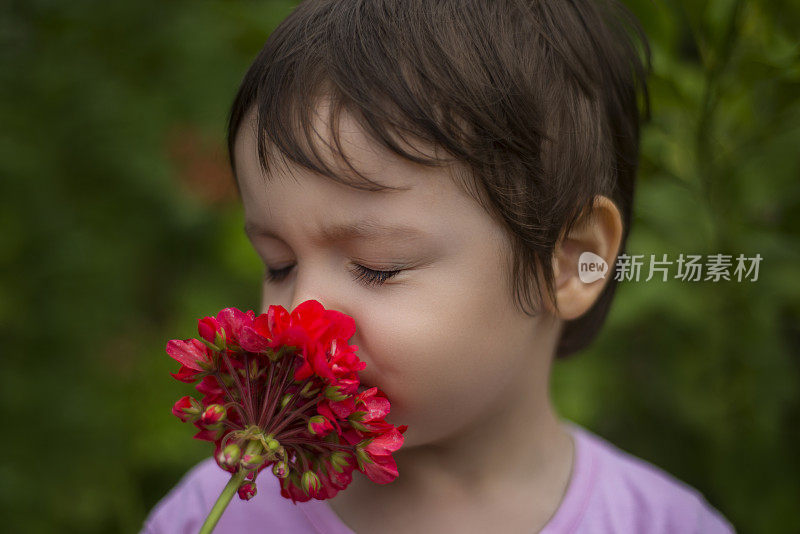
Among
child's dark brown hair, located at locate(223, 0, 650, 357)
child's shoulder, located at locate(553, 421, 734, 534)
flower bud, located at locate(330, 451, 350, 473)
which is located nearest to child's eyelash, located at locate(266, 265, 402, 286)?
child's dark brown hair, located at locate(223, 0, 650, 357)

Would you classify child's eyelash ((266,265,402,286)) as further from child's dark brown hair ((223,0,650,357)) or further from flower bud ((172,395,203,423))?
flower bud ((172,395,203,423))

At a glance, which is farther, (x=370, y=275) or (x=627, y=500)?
(x=627, y=500)

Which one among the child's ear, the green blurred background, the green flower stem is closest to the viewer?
the green flower stem

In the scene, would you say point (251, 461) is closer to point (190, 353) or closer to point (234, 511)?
point (190, 353)

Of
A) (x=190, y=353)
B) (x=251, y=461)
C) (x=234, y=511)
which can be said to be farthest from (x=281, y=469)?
(x=234, y=511)

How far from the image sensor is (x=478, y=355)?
44.7 inches

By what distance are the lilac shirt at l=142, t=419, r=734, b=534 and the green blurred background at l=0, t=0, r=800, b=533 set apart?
473mm

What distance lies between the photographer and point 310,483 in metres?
0.98

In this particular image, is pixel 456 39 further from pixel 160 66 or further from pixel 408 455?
pixel 160 66

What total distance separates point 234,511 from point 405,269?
524 millimetres

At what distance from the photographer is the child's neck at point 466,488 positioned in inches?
50.3

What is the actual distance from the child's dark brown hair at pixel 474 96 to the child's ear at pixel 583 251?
0.02 m

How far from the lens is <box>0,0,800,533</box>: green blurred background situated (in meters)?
1.75

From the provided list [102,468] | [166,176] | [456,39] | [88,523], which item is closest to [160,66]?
[166,176]
